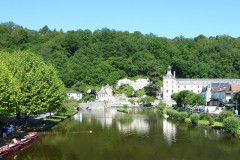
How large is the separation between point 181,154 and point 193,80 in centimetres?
6858

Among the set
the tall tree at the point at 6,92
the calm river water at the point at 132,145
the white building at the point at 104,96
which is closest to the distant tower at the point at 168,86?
the white building at the point at 104,96

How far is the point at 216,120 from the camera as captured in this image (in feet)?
134

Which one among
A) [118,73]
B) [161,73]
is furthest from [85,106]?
[161,73]

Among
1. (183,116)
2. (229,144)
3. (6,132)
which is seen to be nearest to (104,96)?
(183,116)

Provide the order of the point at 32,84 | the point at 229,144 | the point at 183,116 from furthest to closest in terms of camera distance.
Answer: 1. the point at 183,116
2. the point at 32,84
3. the point at 229,144

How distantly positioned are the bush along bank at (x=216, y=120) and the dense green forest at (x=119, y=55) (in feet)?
151

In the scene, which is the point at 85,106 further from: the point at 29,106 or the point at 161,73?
the point at 29,106

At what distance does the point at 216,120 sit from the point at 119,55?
68.2m

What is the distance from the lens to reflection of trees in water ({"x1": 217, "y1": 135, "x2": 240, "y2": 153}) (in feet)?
85.1

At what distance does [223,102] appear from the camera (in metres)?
55.9

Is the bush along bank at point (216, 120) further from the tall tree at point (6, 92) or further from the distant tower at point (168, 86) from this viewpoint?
the distant tower at point (168, 86)

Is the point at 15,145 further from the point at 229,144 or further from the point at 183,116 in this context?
the point at 183,116

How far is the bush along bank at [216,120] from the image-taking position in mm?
32013

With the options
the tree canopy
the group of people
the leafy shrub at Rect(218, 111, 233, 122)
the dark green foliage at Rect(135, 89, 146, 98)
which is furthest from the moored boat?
the dark green foliage at Rect(135, 89, 146, 98)
